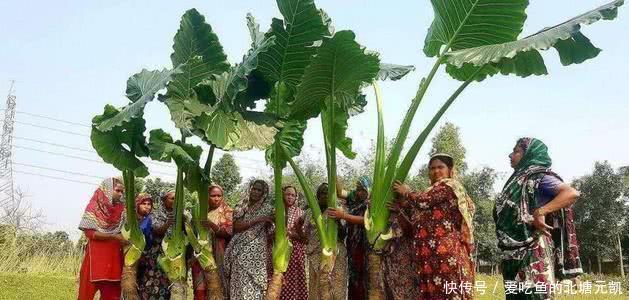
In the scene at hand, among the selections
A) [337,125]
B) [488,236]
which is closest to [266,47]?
[337,125]

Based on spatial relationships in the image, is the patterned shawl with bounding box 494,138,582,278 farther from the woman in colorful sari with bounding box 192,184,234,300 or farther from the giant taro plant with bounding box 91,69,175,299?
the giant taro plant with bounding box 91,69,175,299

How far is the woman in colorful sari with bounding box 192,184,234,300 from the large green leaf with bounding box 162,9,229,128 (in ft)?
3.52

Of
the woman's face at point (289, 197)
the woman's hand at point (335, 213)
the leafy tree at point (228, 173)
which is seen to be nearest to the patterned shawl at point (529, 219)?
the woman's hand at point (335, 213)

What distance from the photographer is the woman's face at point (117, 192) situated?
5.08m

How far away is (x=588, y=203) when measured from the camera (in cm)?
2886

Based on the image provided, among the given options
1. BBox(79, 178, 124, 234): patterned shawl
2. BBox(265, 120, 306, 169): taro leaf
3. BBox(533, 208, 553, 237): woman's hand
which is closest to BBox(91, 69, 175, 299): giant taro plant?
BBox(79, 178, 124, 234): patterned shawl

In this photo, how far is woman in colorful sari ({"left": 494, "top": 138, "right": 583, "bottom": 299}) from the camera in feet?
12.1

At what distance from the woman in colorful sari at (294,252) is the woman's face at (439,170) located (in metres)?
1.38

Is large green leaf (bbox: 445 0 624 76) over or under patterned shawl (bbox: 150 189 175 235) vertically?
over

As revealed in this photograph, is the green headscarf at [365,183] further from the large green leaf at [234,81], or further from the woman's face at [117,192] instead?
the woman's face at [117,192]

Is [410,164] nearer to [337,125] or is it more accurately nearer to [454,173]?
[454,173]

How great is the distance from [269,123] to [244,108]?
17.1 inches

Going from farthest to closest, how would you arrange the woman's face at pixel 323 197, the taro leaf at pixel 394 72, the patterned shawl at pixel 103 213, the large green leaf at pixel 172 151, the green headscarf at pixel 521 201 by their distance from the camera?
the taro leaf at pixel 394 72
the woman's face at pixel 323 197
the patterned shawl at pixel 103 213
the large green leaf at pixel 172 151
the green headscarf at pixel 521 201

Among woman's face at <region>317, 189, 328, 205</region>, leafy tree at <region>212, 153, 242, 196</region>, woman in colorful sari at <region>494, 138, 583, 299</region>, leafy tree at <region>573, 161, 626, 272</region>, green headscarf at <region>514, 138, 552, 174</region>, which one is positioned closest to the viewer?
woman in colorful sari at <region>494, 138, 583, 299</region>
